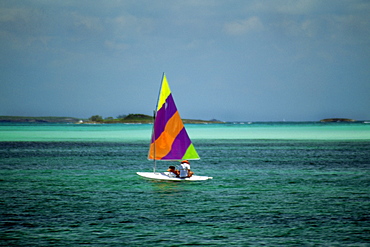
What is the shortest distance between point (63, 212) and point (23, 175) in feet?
58.9

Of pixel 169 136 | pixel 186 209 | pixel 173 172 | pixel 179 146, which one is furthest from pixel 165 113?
pixel 186 209

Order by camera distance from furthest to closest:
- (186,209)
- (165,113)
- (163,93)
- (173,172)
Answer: (165,113)
(163,93)
(173,172)
(186,209)

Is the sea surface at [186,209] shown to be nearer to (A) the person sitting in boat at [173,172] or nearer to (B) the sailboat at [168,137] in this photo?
(A) the person sitting in boat at [173,172]

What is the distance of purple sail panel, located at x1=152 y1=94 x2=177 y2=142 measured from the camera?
37000 millimetres

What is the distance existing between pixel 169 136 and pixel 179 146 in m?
1.04

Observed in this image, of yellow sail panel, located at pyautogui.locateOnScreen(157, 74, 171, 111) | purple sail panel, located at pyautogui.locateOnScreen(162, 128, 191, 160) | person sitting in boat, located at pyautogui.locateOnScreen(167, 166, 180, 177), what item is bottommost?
person sitting in boat, located at pyautogui.locateOnScreen(167, 166, 180, 177)

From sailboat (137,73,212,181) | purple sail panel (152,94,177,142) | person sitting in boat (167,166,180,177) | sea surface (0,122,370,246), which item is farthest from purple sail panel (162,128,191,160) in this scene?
sea surface (0,122,370,246)

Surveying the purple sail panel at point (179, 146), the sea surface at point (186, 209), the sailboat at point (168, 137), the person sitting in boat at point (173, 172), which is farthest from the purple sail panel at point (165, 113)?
the sea surface at point (186, 209)

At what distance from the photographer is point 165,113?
37000 millimetres

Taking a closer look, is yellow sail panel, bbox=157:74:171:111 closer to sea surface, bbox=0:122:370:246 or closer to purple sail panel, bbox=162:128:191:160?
purple sail panel, bbox=162:128:191:160

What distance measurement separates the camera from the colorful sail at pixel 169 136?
3703 cm

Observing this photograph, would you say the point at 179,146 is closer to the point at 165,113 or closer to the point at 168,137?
the point at 168,137

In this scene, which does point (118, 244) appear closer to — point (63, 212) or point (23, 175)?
point (63, 212)

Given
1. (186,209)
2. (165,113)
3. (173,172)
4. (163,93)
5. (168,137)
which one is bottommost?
(186,209)
